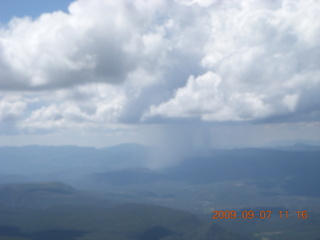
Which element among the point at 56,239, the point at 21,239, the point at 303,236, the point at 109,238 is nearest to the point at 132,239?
the point at 109,238

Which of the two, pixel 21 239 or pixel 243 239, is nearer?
pixel 21 239

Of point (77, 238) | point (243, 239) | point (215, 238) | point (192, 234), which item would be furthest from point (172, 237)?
point (77, 238)

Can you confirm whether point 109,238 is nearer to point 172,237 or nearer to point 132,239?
point 132,239

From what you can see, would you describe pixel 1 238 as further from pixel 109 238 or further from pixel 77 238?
pixel 109 238

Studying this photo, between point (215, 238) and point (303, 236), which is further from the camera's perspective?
point (303, 236)

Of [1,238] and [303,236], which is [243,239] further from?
[1,238]

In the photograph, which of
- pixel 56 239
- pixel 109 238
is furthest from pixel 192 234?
pixel 56 239

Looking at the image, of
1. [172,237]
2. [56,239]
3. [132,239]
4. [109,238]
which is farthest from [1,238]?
[172,237]
